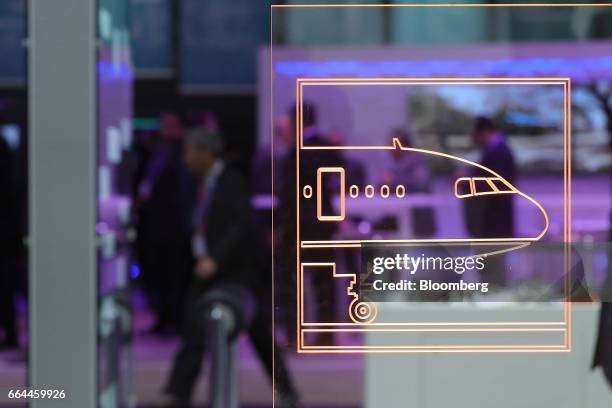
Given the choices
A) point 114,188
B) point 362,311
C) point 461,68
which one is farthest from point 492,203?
point 114,188

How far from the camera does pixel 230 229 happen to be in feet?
10.6

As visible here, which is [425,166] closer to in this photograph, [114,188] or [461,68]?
[461,68]

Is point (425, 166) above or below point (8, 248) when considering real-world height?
above

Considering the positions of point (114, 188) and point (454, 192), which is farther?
point (114, 188)

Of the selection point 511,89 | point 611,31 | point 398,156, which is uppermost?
point 611,31

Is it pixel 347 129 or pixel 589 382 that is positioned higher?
pixel 347 129

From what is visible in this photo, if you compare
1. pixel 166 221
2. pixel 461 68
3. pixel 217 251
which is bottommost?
pixel 217 251

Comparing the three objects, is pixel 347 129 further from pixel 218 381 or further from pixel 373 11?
pixel 218 381

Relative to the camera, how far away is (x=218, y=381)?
3.26 m

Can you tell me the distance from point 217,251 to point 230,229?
10 cm

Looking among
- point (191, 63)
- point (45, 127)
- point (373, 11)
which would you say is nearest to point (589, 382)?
point (373, 11)

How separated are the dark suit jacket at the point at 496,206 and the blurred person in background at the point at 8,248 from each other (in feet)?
5.47

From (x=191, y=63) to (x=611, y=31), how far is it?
1506 millimetres

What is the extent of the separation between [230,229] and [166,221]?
0.78 ft
